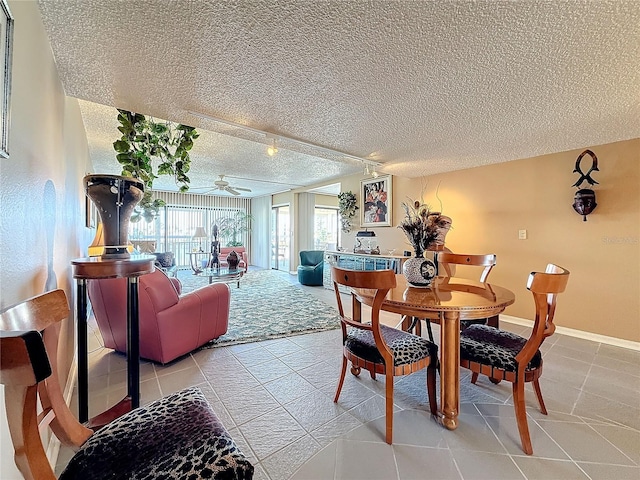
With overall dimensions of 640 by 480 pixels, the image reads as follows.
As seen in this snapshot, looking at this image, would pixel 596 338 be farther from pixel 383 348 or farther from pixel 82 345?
pixel 82 345

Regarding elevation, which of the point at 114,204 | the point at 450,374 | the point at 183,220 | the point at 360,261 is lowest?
the point at 450,374

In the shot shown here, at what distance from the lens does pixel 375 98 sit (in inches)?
84.7

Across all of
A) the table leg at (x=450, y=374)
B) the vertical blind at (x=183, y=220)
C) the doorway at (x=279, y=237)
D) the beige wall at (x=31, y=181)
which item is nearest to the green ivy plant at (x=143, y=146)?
the beige wall at (x=31, y=181)

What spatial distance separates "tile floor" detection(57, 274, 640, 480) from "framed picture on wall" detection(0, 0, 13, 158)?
1558 millimetres

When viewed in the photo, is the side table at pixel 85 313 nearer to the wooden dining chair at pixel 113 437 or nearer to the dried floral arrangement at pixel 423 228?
the wooden dining chair at pixel 113 437

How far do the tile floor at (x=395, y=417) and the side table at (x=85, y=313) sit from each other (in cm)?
23

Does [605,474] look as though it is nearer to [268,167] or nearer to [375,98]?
[375,98]

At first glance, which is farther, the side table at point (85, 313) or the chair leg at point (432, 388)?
the chair leg at point (432, 388)

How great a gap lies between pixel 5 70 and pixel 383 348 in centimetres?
190

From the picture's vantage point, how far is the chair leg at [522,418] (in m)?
1.47

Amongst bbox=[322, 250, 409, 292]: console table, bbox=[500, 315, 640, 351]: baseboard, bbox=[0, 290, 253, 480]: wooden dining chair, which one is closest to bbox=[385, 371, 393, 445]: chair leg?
bbox=[0, 290, 253, 480]: wooden dining chair

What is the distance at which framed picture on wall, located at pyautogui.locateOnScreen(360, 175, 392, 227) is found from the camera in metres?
5.21

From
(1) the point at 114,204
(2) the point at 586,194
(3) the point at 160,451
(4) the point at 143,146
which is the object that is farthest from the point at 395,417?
(2) the point at 586,194

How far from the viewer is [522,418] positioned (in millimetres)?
1499
